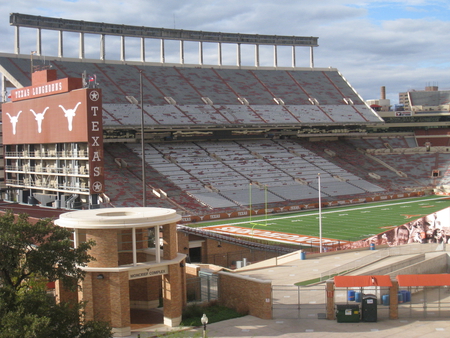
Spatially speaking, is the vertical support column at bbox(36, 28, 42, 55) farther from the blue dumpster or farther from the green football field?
the blue dumpster

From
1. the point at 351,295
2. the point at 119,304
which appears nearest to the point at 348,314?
the point at 351,295

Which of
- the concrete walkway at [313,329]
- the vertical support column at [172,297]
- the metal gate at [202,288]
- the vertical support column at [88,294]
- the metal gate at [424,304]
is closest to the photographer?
the concrete walkway at [313,329]

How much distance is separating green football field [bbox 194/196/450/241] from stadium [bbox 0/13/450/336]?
1.07ft

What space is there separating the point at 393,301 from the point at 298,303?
321 centimetres

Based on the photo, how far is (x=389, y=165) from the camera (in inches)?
2571

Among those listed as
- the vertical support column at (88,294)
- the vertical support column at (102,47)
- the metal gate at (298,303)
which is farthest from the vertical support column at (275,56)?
the vertical support column at (88,294)

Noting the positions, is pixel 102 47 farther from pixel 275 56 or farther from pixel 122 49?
pixel 275 56

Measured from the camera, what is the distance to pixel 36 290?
14.9m

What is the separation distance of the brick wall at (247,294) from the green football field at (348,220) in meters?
15.7

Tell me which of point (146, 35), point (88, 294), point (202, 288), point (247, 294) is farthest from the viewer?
point (146, 35)

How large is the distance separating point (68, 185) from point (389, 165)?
130 feet

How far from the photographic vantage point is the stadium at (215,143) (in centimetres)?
3775

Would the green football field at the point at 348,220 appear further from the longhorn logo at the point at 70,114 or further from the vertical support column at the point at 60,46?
the vertical support column at the point at 60,46

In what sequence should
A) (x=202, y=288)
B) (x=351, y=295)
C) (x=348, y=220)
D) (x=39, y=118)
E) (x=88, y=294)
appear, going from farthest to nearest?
(x=348, y=220), (x=39, y=118), (x=202, y=288), (x=351, y=295), (x=88, y=294)
